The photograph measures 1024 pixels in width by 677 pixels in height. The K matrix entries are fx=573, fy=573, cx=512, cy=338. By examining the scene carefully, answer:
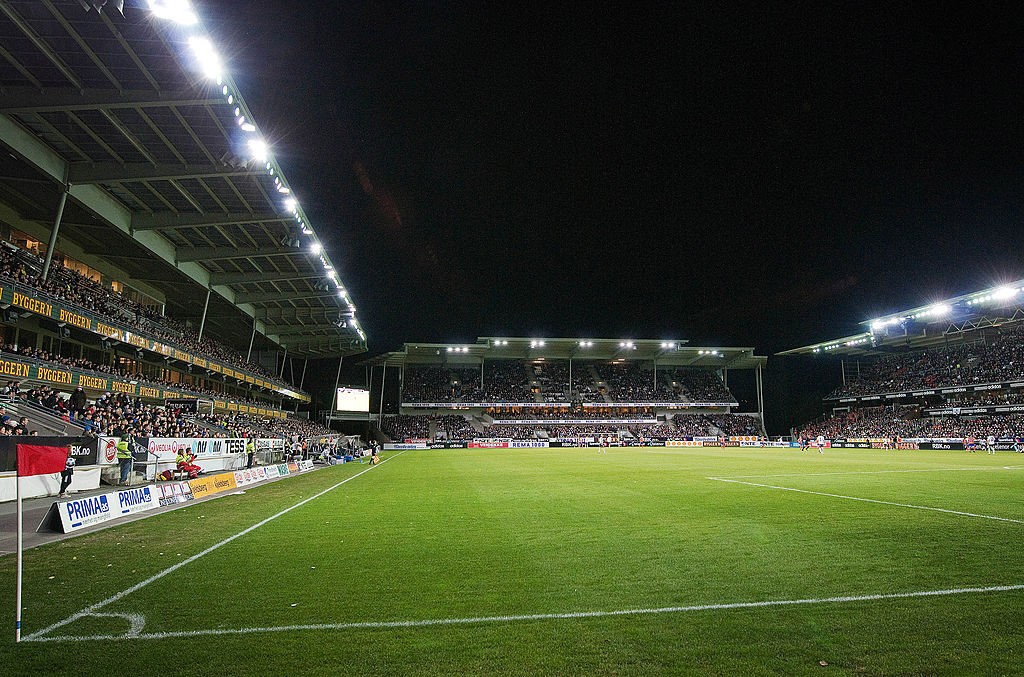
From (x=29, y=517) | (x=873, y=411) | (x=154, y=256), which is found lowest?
(x=29, y=517)

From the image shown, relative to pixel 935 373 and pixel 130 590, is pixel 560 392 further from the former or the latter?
pixel 130 590

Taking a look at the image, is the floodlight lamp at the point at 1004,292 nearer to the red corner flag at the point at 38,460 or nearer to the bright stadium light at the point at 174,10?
the bright stadium light at the point at 174,10

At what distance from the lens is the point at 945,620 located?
501cm

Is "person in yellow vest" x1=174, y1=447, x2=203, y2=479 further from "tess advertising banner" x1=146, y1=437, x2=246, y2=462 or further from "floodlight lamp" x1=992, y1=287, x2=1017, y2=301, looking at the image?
"floodlight lamp" x1=992, y1=287, x2=1017, y2=301

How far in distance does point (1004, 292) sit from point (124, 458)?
62.0 meters

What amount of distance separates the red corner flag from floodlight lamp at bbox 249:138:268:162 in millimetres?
17764

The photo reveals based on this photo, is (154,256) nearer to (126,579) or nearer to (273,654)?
(126,579)

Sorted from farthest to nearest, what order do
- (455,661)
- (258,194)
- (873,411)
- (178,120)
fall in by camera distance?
(873,411)
(258,194)
(178,120)
(455,661)

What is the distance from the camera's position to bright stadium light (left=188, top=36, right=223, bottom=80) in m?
15.9

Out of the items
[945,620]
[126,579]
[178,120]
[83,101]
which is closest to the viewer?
[945,620]

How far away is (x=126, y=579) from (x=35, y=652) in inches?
98.4

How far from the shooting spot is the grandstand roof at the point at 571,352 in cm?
6825

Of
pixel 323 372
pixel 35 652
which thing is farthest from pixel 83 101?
pixel 323 372

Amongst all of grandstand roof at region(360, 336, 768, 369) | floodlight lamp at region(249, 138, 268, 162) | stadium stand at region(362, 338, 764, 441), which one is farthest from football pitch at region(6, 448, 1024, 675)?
stadium stand at region(362, 338, 764, 441)
